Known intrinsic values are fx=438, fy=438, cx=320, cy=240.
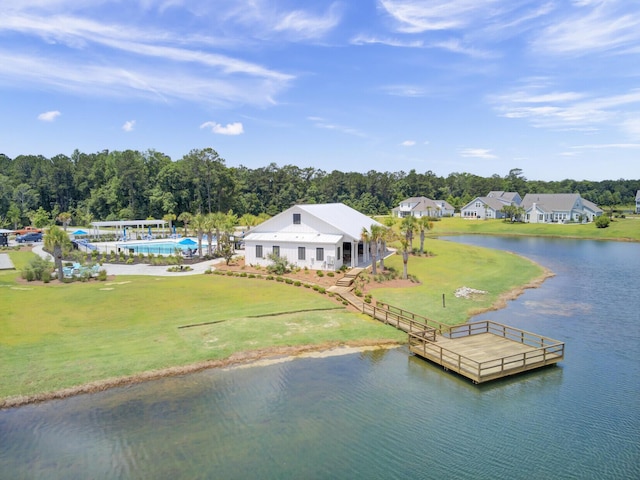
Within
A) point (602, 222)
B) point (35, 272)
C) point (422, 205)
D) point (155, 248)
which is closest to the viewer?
point (35, 272)

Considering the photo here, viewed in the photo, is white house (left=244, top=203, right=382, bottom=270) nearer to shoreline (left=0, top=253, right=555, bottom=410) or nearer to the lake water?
shoreline (left=0, top=253, right=555, bottom=410)

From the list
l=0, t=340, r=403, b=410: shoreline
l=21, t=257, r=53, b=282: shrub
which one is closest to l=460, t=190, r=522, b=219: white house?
l=0, t=340, r=403, b=410: shoreline

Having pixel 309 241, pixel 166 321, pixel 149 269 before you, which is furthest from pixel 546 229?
pixel 166 321

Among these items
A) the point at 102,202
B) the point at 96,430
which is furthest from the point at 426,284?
the point at 102,202

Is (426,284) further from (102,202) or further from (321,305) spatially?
(102,202)

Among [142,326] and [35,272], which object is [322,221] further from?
[35,272]

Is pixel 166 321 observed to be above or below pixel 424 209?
below
